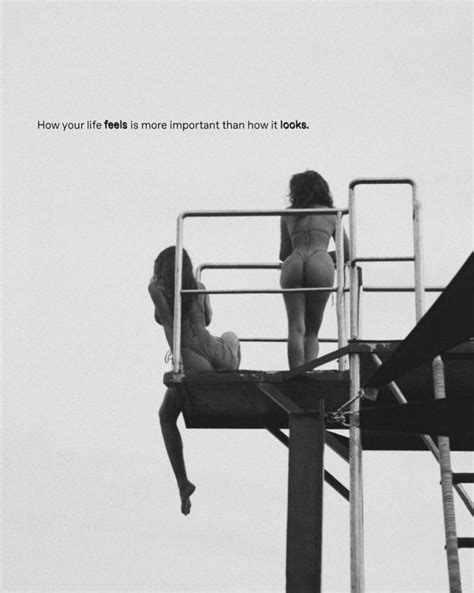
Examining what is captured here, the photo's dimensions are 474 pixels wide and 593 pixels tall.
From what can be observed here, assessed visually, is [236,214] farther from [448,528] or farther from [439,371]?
[448,528]

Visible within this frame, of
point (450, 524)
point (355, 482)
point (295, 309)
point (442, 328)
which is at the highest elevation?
point (295, 309)

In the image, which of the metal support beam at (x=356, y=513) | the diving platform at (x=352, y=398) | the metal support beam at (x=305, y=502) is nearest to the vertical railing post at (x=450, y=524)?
the diving platform at (x=352, y=398)

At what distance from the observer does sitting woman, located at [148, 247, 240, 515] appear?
10641 millimetres

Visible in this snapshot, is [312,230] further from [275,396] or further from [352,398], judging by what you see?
[352,398]

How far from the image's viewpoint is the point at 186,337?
35.0 ft

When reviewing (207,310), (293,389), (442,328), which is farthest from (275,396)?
(442,328)

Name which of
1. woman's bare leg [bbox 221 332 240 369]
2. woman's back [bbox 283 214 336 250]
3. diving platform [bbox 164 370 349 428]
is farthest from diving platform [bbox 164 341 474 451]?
woman's back [bbox 283 214 336 250]

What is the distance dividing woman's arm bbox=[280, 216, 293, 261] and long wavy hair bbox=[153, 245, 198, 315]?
2.53ft

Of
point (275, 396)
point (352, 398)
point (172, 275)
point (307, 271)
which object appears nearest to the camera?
point (352, 398)

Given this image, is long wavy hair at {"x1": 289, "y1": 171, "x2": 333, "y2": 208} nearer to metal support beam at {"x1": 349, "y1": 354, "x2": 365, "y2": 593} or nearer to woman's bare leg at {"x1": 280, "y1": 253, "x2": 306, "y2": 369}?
woman's bare leg at {"x1": 280, "y1": 253, "x2": 306, "y2": 369}

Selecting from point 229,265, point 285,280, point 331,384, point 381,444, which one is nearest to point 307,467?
point 331,384

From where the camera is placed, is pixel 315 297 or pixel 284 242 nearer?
pixel 315 297

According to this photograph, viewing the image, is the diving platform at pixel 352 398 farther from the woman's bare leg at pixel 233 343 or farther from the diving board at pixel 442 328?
the woman's bare leg at pixel 233 343

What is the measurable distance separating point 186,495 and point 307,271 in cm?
210
